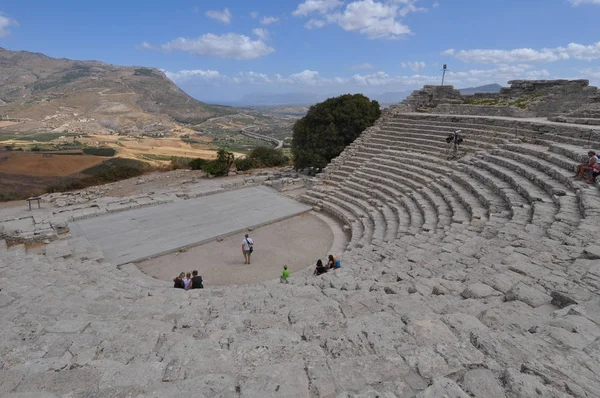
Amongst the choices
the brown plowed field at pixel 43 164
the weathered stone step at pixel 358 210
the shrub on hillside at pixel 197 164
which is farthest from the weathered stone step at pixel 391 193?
the brown plowed field at pixel 43 164

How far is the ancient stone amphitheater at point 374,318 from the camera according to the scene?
262 centimetres

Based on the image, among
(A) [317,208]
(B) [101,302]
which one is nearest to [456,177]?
(A) [317,208]

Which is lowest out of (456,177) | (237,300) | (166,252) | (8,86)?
(166,252)

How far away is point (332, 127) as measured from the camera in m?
20.4

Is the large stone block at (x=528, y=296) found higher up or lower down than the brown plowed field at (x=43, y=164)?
higher up

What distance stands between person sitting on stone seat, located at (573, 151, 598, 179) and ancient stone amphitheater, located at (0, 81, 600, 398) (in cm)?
24

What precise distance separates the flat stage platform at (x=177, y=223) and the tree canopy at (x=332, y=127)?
5.09 m

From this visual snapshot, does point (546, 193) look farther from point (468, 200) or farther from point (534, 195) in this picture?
point (468, 200)

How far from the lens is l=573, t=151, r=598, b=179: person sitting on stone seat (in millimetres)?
7656

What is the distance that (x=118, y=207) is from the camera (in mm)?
14492

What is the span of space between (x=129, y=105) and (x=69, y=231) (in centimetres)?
11453

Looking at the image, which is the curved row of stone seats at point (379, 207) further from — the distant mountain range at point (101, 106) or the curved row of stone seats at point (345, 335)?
the distant mountain range at point (101, 106)

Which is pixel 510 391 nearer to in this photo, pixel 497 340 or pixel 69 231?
pixel 497 340

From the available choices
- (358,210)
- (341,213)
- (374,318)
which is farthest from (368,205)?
(374,318)
